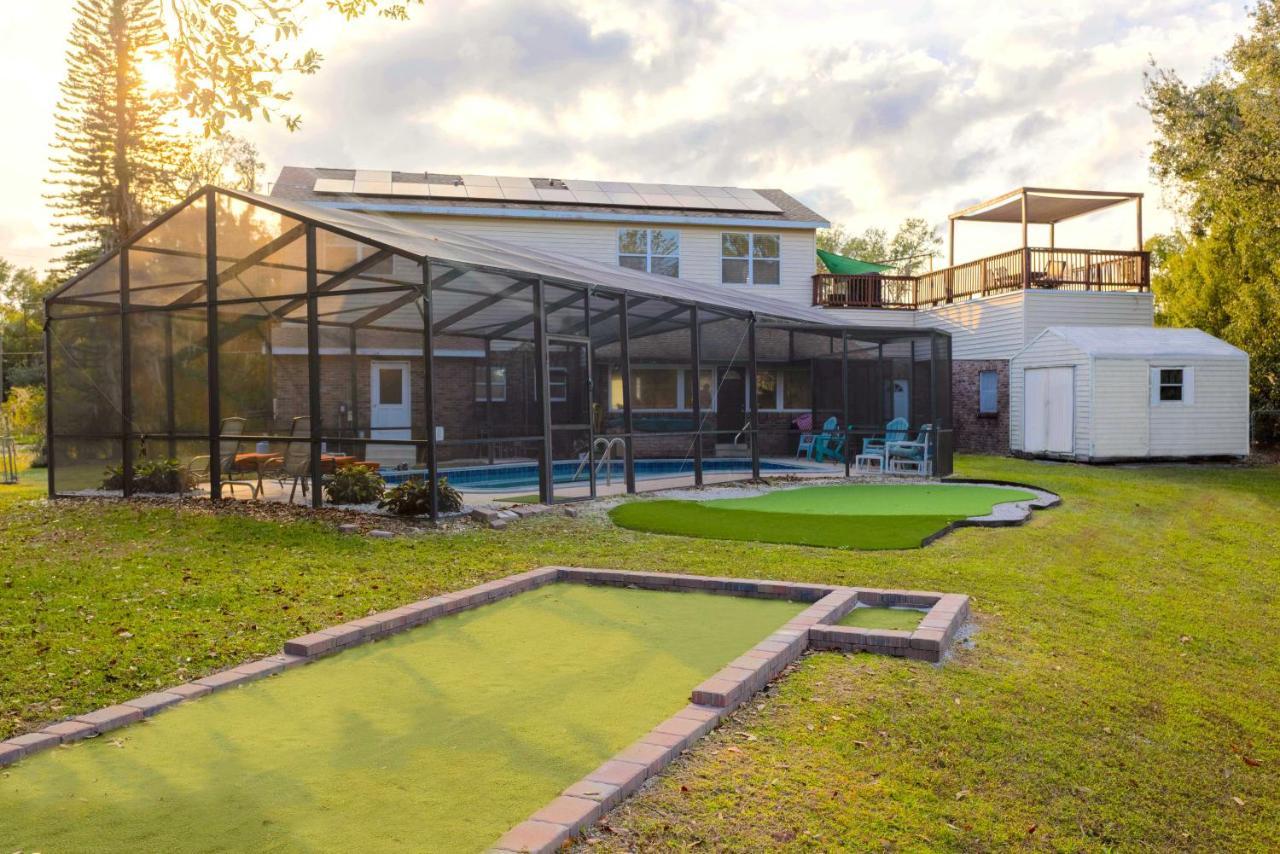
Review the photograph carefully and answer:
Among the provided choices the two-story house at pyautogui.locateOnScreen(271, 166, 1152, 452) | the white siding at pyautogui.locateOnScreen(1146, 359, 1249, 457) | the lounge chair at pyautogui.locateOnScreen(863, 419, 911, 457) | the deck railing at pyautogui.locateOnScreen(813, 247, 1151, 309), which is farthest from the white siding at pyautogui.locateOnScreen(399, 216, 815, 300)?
the white siding at pyautogui.locateOnScreen(1146, 359, 1249, 457)

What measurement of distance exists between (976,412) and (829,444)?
474 cm

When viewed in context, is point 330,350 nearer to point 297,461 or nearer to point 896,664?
point 297,461

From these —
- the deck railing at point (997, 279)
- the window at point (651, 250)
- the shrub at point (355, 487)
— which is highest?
the window at point (651, 250)

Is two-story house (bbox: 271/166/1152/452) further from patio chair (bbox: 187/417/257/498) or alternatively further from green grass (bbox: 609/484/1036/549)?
patio chair (bbox: 187/417/257/498)

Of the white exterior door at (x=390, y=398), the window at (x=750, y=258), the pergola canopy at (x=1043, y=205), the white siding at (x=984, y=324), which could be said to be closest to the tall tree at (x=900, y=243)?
the pergola canopy at (x=1043, y=205)

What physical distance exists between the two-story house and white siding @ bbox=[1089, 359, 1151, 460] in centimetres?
238

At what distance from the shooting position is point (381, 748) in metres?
3.53

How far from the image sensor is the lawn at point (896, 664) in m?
3.11

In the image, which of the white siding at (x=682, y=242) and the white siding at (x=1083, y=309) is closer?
the white siding at (x=1083, y=309)

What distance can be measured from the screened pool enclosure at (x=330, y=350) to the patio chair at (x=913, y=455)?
0.49 ft

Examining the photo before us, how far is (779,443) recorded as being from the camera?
20.5m

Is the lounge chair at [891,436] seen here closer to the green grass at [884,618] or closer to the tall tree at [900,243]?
the green grass at [884,618]

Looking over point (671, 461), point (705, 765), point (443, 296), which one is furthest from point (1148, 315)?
point (705, 765)

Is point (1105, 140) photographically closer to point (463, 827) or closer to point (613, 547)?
point (613, 547)
